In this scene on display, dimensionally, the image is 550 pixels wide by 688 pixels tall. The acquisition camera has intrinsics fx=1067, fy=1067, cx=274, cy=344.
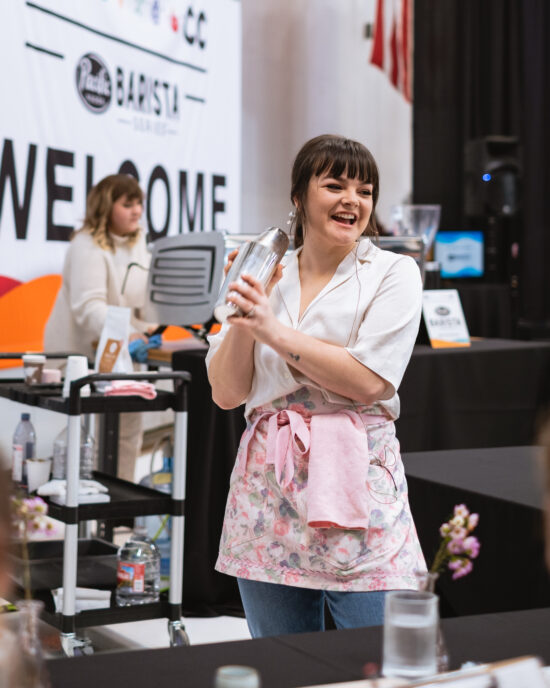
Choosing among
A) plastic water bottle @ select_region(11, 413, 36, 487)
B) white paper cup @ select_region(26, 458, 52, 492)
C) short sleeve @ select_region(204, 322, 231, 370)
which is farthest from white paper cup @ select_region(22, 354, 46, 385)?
short sleeve @ select_region(204, 322, 231, 370)

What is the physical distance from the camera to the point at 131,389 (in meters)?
2.93

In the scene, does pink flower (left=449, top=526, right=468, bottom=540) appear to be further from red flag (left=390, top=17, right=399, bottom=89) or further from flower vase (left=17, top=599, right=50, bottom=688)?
red flag (left=390, top=17, right=399, bottom=89)

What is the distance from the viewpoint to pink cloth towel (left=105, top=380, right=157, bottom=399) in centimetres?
291

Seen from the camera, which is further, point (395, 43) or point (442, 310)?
point (395, 43)

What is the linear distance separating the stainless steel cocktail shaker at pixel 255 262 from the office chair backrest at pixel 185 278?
85.4 inches

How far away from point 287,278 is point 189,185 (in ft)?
15.4

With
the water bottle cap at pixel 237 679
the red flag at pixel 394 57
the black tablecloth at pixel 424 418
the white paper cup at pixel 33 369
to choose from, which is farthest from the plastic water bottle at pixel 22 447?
the red flag at pixel 394 57

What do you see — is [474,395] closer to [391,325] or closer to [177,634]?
[177,634]

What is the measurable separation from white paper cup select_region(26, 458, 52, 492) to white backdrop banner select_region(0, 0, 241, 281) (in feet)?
6.49

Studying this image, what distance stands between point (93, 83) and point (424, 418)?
283 cm

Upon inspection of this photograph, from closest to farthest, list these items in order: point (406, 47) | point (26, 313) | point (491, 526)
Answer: point (491, 526) < point (26, 313) < point (406, 47)

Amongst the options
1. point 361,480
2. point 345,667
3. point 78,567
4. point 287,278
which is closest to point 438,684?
point 345,667

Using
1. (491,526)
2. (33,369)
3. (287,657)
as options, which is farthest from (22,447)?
(287,657)

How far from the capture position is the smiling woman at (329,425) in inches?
64.5
